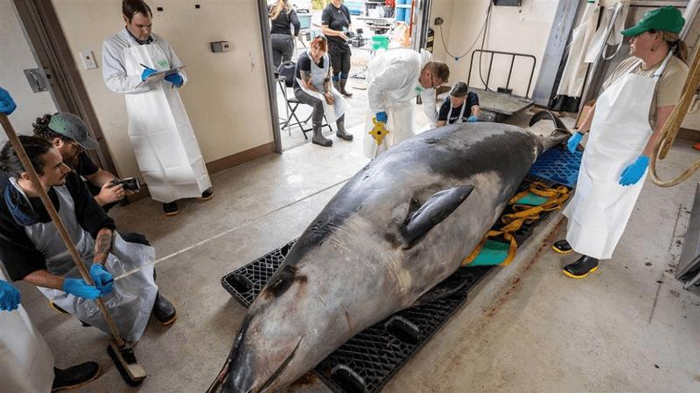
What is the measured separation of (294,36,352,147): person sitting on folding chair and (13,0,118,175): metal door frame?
2.65 m

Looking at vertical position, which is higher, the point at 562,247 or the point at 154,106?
the point at 154,106

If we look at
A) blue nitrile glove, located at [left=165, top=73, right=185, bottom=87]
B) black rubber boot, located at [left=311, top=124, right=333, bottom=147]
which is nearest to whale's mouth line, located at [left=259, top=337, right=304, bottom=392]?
blue nitrile glove, located at [left=165, top=73, right=185, bottom=87]

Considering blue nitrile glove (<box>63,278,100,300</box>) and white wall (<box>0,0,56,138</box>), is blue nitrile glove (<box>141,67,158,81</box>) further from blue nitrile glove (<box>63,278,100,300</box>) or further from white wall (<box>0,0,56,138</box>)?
blue nitrile glove (<box>63,278,100,300</box>)

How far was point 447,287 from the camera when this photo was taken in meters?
2.18

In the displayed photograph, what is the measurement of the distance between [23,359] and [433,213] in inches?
81.5

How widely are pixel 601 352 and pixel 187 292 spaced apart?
9.22ft

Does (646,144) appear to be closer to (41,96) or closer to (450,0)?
(41,96)

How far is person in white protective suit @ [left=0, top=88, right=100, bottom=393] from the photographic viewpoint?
5.06 ft

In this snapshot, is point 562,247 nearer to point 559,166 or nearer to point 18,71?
point 559,166

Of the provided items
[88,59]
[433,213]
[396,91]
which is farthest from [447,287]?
[88,59]

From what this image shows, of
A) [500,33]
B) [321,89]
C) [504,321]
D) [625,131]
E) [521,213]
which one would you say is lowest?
[504,321]

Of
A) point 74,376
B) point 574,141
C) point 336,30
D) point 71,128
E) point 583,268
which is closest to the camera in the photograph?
point 74,376

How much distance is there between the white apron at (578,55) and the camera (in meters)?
5.59

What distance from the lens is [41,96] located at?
311cm
